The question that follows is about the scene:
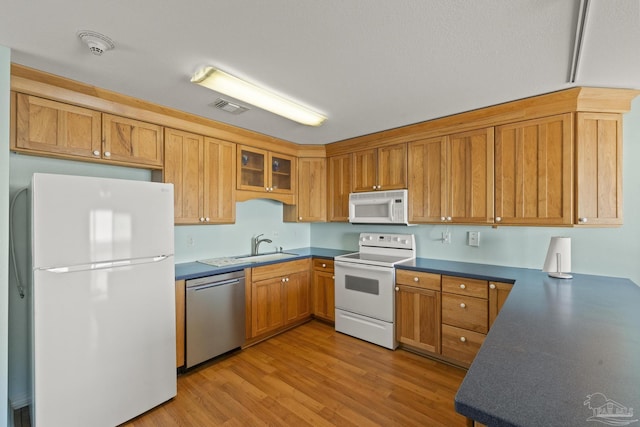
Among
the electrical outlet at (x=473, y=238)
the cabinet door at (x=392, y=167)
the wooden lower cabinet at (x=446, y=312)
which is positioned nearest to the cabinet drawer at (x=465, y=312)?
the wooden lower cabinet at (x=446, y=312)

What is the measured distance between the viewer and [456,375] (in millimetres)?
2451

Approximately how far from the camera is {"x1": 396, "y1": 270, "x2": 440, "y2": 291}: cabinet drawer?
2.65 meters

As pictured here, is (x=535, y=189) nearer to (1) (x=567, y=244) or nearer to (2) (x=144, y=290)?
(1) (x=567, y=244)

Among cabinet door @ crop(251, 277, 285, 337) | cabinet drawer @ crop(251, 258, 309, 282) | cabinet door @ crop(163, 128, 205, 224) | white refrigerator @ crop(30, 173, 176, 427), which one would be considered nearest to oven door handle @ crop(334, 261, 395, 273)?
cabinet drawer @ crop(251, 258, 309, 282)

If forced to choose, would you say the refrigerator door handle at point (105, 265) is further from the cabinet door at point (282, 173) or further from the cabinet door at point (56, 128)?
the cabinet door at point (282, 173)

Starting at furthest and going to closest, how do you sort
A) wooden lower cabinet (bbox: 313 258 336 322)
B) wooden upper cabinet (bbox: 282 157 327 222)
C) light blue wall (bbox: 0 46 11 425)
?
wooden upper cabinet (bbox: 282 157 327 222) < wooden lower cabinet (bbox: 313 258 336 322) < light blue wall (bbox: 0 46 11 425)

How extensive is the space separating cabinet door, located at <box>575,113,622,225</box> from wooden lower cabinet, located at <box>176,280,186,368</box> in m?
3.28

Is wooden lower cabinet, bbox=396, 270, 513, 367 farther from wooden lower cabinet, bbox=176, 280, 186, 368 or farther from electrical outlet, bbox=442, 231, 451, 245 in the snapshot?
wooden lower cabinet, bbox=176, 280, 186, 368

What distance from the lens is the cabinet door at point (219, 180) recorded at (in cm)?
284

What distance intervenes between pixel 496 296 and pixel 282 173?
105 inches

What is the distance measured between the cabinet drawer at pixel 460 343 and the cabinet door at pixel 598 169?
126cm

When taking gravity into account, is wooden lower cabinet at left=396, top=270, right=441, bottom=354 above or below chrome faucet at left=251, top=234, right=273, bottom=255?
below

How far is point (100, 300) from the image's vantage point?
1.77 metres

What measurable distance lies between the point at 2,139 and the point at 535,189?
375cm
